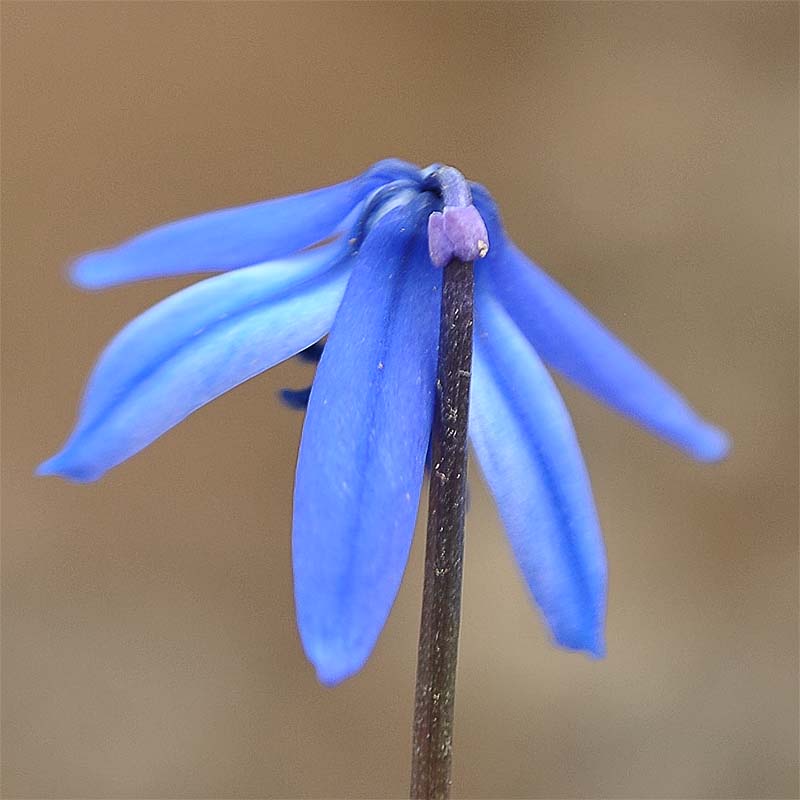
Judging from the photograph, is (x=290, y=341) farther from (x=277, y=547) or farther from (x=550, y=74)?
(x=550, y=74)

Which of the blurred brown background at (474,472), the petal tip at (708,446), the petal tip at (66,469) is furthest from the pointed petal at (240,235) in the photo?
the blurred brown background at (474,472)

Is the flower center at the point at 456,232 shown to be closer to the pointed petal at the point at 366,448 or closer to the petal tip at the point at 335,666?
the pointed petal at the point at 366,448

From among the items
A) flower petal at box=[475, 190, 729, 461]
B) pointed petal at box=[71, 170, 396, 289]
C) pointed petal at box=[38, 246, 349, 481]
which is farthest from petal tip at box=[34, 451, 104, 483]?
flower petal at box=[475, 190, 729, 461]

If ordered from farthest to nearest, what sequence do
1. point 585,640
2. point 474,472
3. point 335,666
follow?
point 474,472 → point 585,640 → point 335,666

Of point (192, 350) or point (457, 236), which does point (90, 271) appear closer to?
point (192, 350)

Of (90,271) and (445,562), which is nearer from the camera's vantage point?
(445,562)

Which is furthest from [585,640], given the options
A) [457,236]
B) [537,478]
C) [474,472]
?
[474,472]


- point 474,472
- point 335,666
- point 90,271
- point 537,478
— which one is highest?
point 474,472

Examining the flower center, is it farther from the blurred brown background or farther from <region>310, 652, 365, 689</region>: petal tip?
the blurred brown background
